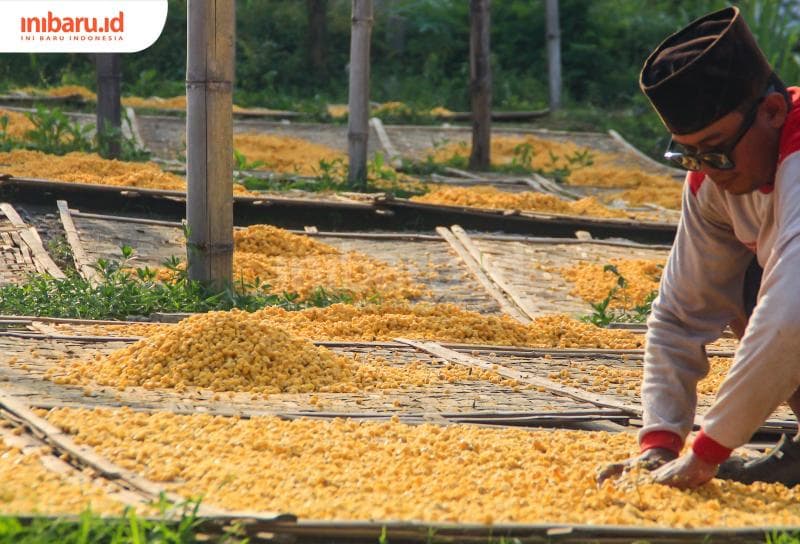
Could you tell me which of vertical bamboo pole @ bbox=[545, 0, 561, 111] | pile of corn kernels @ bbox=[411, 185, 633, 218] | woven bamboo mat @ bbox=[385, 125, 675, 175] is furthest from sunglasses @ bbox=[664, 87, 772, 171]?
vertical bamboo pole @ bbox=[545, 0, 561, 111]

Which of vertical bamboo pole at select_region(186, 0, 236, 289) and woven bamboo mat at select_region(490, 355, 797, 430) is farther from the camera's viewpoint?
vertical bamboo pole at select_region(186, 0, 236, 289)

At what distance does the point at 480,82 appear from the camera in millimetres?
14352

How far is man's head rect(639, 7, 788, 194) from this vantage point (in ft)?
10.3

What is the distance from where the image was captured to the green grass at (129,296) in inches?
252

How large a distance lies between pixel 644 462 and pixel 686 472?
16cm

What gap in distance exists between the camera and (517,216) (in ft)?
31.8

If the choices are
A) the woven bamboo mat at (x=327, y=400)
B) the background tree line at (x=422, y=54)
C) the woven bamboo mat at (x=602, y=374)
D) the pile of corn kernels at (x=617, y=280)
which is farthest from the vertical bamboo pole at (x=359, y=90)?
the background tree line at (x=422, y=54)

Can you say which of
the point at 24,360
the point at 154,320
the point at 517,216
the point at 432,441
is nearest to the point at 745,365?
the point at 432,441

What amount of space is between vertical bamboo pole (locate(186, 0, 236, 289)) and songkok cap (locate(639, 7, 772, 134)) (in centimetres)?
408

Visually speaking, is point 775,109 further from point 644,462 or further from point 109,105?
point 109,105

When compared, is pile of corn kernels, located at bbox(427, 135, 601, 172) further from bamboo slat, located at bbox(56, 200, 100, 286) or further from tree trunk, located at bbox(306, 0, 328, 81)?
bamboo slat, located at bbox(56, 200, 100, 286)

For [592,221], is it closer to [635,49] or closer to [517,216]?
[517,216]

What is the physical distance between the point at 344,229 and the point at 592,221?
77.1 inches

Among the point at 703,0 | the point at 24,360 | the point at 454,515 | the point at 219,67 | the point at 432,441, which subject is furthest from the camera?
the point at 703,0
